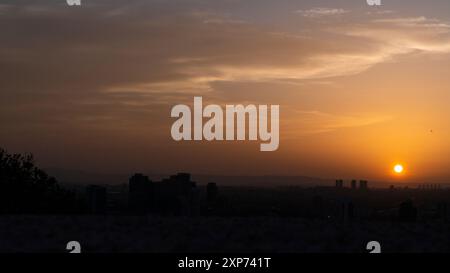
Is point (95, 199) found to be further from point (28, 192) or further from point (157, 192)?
point (157, 192)

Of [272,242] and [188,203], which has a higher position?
[188,203]

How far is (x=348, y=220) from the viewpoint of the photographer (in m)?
35.8

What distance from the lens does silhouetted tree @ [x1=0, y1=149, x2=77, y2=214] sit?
70688mm

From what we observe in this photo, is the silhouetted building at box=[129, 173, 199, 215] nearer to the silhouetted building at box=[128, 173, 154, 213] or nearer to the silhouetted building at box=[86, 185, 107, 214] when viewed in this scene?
the silhouetted building at box=[128, 173, 154, 213]

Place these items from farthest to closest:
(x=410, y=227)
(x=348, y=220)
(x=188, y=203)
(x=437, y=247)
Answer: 1. (x=188, y=203)
2. (x=348, y=220)
3. (x=410, y=227)
4. (x=437, y=247)

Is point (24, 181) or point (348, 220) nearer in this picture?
point (348, 220)

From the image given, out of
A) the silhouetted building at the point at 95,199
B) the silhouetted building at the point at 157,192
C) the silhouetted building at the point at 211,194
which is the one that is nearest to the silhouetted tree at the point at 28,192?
the silhouetted building at the point at 95,199

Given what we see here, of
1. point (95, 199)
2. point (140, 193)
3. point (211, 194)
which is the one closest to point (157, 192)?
point (140, 193)

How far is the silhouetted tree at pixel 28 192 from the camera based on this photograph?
232ft
